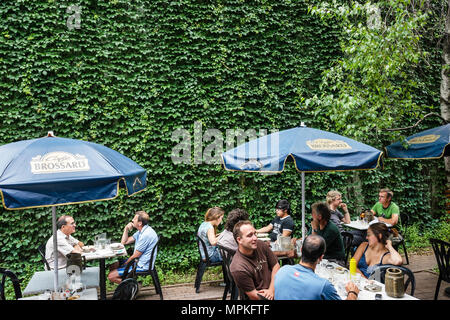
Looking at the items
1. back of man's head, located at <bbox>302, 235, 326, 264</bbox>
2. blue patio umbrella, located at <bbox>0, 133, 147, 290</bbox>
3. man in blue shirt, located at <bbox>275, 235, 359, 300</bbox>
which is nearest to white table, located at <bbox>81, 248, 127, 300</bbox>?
blue patio umbrella, located at <bbox>0, 133, 147, 290</bbox>

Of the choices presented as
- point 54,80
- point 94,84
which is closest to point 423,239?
point 94,84

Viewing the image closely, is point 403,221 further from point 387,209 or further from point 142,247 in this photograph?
point 142,247

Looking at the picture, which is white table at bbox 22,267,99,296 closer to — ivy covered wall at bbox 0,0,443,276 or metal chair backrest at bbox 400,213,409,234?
ivy covered wall at bbox 0,0,443,276

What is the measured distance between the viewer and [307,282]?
279 cm

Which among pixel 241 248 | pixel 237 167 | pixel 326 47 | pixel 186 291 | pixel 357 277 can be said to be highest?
pixel 326 47

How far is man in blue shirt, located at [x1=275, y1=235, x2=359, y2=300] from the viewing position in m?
2.75

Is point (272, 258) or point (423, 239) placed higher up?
point (272, 258)

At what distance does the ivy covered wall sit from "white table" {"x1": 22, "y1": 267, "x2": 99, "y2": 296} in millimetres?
1887

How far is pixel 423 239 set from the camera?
8.49m

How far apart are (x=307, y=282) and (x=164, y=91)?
212 inches

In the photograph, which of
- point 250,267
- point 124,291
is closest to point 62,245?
point 124,291
